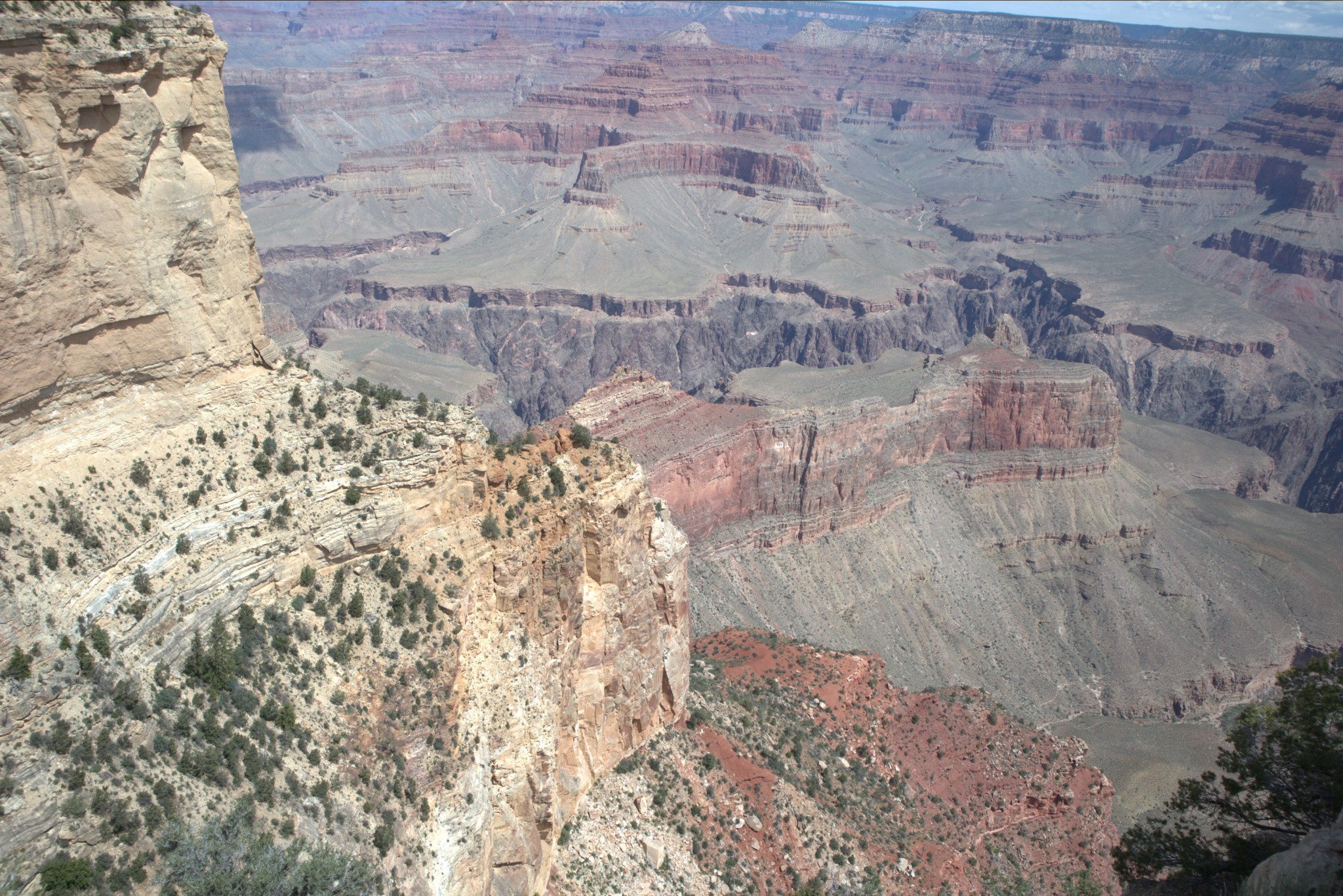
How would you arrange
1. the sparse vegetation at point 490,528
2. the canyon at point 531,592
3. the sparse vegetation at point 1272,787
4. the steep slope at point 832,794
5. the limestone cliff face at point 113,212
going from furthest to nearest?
the steep slope at point 832,794
the sparse vegetation at point 490,528
the sparse vegetation at point 1272,787
the canyon at point 531,592
the limestone cliff face at point 113,212

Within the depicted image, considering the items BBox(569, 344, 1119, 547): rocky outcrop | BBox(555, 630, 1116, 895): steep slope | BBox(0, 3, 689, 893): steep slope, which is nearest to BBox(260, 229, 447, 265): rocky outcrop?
BBox(569, 344, 1119, 547): rocky outcrop

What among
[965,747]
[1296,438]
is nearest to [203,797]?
[965,747]

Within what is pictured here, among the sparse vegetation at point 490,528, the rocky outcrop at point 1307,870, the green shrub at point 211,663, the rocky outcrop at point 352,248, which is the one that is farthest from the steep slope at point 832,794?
the rocky outcrop at point 352,248

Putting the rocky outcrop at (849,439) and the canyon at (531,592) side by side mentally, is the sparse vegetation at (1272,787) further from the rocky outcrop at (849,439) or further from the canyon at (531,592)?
the rocky outcrop at (849,439)

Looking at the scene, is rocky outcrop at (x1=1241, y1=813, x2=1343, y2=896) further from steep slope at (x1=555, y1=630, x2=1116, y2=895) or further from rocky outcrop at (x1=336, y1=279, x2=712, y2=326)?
rocky outcrop at (x1=336, y1=279, x2=712, y2=326)

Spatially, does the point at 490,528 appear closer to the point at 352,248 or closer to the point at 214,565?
the point at 214,565

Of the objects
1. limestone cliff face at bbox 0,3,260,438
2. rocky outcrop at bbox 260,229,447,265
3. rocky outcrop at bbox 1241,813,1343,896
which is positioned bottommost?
rocky outcrop at bbox 260,229,447,265

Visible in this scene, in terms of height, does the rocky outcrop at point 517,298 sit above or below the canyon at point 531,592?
below
